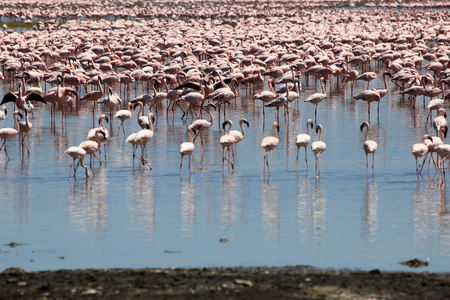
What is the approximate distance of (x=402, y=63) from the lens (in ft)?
93.5

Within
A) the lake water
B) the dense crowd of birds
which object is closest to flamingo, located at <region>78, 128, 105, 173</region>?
the dense crowd of birds

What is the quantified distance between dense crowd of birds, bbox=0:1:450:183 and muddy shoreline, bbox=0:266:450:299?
551 cm

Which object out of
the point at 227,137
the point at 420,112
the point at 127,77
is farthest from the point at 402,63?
the point at 227,137

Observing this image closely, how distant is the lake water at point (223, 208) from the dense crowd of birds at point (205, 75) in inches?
19.1

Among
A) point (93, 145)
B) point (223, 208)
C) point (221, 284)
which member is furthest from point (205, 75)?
point (221, 284)

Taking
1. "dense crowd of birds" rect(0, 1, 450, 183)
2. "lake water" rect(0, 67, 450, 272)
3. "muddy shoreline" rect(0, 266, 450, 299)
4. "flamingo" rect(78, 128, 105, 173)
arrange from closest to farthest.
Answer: "muddy shoreline" rect(0, 266, 450, 299) < "lake water" rect(0, 67, 450, 272) < "flamingo" rect(78, 128, 105, 173) < "dense crowd of birds" rect(0, 1, 450, 183)

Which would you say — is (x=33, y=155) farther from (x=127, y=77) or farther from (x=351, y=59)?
(x=351, y=59)

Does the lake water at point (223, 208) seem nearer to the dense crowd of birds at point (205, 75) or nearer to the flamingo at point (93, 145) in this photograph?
the flamingo at point (93, 145)

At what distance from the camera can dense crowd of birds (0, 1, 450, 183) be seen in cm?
1557

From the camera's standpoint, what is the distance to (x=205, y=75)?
2500cm

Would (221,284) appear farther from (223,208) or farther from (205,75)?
(205,75)

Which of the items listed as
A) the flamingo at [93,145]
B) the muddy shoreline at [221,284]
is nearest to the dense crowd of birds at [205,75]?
the flamingo at [93,145]

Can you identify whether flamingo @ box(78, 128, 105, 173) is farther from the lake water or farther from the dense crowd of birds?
the lake water

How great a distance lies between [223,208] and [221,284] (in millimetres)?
3721
